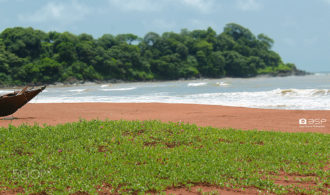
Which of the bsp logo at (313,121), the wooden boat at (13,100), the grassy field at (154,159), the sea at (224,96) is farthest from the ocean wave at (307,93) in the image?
the wooden boat at (13,100)

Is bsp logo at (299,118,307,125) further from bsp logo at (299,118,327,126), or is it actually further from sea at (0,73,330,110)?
sea at (0,73,330,110)

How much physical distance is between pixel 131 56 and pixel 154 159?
10643 cm

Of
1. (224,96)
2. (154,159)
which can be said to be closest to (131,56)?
(224,96)

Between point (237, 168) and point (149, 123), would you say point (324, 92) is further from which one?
point (237, 168)

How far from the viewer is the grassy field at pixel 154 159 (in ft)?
19.7

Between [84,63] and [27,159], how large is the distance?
3758 inches

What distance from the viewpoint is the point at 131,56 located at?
367 ft

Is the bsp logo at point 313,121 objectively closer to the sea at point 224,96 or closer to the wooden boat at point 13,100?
the sea at point 224,96

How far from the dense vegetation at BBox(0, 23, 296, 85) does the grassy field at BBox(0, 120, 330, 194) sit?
83445 mm

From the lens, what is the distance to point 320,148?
329 inches

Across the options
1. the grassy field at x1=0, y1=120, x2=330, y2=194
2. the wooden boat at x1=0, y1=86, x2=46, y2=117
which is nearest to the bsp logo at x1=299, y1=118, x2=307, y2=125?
the grassy field at x1=0, y1=120, x2=330, y2=194

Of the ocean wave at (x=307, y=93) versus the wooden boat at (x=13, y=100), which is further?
the ocean wave at (x=307, y=93)

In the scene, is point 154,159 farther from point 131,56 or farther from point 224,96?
point 131,56

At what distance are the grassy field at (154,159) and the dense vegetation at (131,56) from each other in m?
83.4
